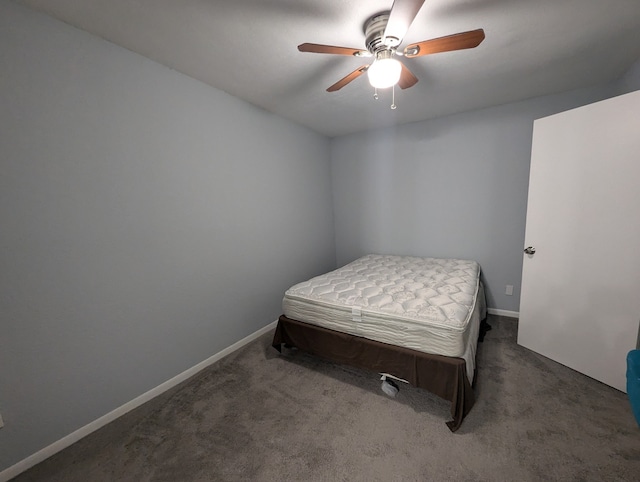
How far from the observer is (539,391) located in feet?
5.63

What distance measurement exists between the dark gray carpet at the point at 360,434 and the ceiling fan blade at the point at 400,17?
2.15 metres

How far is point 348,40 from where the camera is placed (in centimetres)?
156

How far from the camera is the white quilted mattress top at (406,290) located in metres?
1.67

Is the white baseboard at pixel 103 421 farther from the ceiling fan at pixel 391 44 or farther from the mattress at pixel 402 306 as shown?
the ceiling fan at pixel 391 44

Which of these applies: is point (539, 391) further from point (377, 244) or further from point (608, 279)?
point (377, 244)

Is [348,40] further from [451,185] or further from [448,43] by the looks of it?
[451,185]

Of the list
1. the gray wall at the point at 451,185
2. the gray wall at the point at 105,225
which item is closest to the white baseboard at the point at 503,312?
the gray wall at the point at 451,185

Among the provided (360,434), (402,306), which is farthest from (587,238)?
(360,434)

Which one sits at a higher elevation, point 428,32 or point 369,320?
point 428,32

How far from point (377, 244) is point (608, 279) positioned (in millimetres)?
2220

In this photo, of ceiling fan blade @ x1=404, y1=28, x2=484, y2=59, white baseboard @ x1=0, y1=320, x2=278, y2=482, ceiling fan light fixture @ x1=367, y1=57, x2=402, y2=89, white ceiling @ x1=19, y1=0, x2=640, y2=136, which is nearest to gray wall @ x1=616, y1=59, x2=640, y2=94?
white ceiling @ x1=19, y1=0, x2=640, y2=136

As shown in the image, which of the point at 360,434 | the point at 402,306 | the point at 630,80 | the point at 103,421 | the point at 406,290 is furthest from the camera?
the point at 406,290

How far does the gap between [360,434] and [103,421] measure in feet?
5.38

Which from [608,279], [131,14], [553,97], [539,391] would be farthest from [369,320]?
[553,97]
